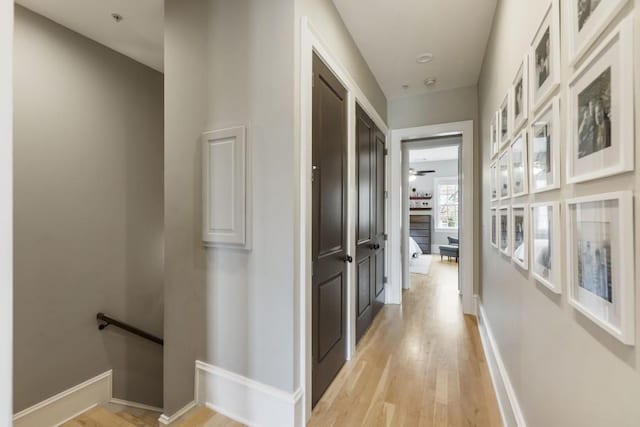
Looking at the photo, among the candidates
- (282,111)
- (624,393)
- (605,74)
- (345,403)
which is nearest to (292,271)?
(282,111)

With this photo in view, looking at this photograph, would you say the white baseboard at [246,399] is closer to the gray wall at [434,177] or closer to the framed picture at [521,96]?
the framed picture at [521,96]

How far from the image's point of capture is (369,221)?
2863mm

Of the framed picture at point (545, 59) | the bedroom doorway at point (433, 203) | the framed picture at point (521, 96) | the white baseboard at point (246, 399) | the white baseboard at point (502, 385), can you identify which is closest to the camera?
the framed picture at point (545, 59)

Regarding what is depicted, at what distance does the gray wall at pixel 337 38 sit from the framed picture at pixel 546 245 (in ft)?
4.83

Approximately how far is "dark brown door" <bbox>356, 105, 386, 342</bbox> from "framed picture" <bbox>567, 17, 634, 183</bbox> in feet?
5.90

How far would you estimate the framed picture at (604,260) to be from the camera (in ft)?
1.77

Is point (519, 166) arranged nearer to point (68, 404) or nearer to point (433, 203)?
point (68, 404)

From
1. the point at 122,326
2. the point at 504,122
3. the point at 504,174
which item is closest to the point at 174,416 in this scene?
the point at 122,326

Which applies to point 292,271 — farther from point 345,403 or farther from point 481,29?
point 481,29

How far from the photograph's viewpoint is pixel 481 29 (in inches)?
92.0

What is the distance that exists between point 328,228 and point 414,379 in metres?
1.31

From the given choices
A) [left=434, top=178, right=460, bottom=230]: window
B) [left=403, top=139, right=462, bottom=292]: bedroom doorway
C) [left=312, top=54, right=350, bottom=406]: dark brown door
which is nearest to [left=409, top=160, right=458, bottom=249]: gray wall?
[left=403, top=139, right=462, bottom=292]: bedroom doorway

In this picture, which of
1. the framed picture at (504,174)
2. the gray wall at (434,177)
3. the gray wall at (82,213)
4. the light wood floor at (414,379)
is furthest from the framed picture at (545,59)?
the gray wall at (434,177)

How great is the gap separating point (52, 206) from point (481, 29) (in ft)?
12.6
